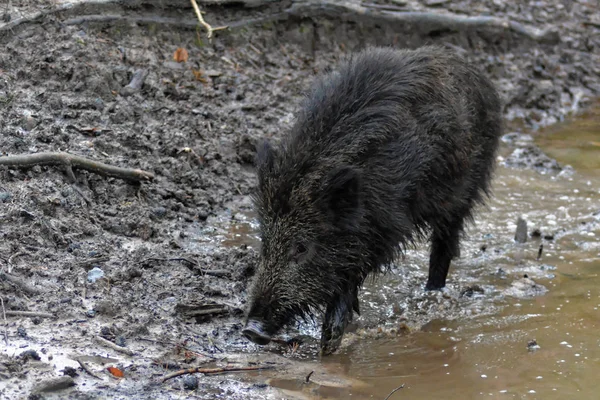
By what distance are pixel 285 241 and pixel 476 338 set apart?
133cm

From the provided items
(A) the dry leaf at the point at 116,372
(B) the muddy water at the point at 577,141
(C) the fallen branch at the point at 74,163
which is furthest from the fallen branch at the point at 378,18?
(A) the dry leaf at the point at 116,372

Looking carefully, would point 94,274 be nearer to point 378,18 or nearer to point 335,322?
point 335,322

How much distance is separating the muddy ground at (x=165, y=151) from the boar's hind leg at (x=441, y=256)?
0.74 feet

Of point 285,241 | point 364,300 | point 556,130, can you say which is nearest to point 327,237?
point 285,241

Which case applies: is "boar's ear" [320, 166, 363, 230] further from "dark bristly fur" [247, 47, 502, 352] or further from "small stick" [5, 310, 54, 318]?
"small stick" [5, 310, 54, 318]

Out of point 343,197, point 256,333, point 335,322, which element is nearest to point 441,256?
point 335,322

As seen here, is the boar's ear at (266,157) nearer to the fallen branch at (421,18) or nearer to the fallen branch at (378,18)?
the fallen branch at (378,18)

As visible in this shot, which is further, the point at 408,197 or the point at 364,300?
the point at 364,300

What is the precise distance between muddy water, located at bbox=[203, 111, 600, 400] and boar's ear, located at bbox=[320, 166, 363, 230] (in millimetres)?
774

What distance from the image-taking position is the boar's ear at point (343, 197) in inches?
181

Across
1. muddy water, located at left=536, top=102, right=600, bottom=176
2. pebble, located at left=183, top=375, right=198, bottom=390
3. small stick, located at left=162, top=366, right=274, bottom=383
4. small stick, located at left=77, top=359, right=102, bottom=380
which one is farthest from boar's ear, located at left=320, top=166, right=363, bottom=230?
muddy water, located at left=536, top=102, right=600, bottom=176

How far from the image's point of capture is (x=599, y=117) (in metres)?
9.91

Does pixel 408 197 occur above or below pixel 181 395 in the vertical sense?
above

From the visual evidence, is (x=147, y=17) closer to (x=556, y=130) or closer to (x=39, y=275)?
(x=39, y=275)
